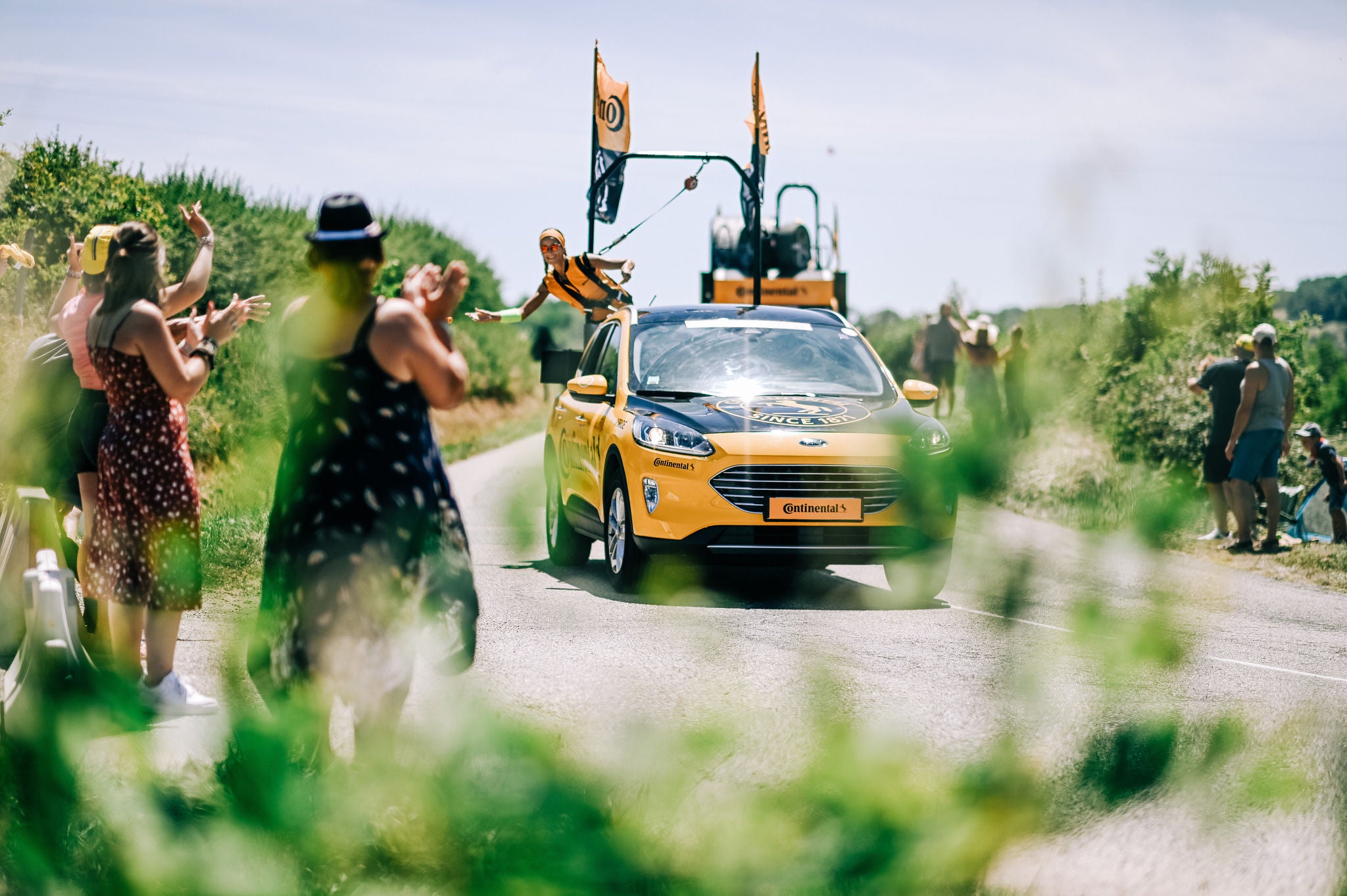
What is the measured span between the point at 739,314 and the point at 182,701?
7.45m

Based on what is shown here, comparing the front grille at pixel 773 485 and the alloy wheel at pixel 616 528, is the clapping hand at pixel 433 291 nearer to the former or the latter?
the front grille at pixel 773 485

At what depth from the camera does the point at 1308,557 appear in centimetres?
1066

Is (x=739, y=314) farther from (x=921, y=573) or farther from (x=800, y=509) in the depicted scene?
(x=921, y=573)

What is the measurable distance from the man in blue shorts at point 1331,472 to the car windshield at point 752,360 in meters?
4.58

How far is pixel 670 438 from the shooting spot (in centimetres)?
805

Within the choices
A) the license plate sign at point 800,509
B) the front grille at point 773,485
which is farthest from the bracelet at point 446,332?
the license plate sign at point 800,509

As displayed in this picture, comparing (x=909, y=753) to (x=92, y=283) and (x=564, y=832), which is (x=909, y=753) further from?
(x=92, y=283)

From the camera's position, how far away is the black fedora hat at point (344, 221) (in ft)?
10.6

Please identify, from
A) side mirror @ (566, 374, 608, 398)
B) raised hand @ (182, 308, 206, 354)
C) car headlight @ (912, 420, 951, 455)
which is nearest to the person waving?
side mirror @ (566, 374, 608, 398)

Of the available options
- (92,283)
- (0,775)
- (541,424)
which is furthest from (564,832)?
(541,424)

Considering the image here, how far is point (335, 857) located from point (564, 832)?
0.38 meters

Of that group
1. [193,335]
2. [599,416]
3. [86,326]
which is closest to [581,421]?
[599,416]

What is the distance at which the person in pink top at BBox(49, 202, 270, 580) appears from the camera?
199 inches

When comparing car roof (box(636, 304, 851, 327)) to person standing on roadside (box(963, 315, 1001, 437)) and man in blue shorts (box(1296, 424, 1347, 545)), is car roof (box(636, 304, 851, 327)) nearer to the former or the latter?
man in blue shorts (box(1296, 424, 1347, 545))
